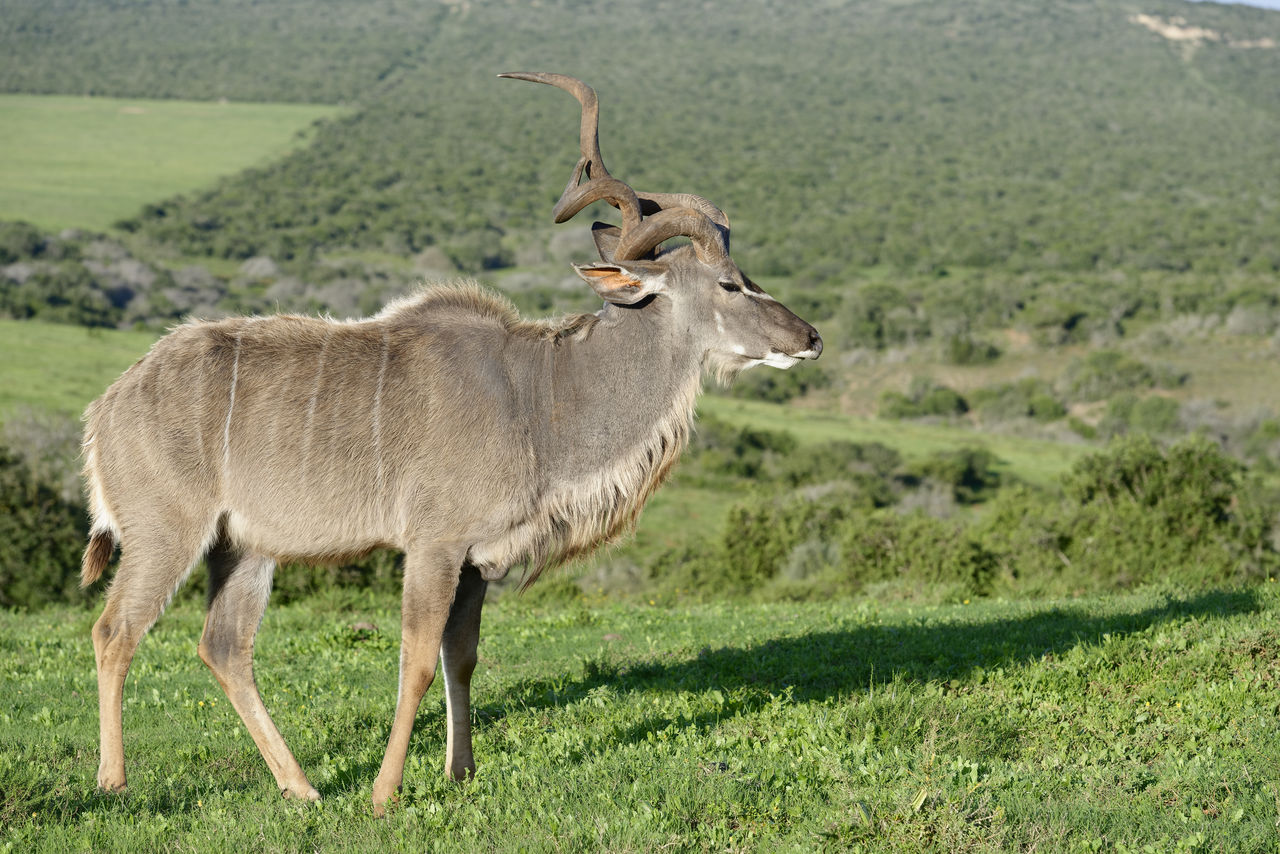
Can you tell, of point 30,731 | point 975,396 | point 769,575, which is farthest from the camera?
point 975,396

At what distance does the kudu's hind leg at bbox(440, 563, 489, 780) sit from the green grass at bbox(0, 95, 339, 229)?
109m

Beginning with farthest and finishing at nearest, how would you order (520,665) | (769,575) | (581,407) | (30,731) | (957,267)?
(957,267) → (769,575) → (520,665) → (30,731) → (581,407)

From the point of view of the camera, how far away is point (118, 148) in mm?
140750

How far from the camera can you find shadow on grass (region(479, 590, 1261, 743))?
799 centimetres

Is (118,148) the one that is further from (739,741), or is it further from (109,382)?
(739,741)

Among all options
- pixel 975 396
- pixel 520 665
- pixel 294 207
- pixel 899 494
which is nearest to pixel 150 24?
pixel 294 207

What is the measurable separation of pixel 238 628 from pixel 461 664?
1.32 meters

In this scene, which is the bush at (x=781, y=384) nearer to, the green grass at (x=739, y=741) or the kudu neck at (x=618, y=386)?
the green grass at (x=739, y=741)

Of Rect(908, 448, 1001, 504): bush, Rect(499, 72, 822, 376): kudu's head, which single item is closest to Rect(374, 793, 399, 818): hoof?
Rect(499, 72, 822, 376): kudu's head

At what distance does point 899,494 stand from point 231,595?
44285 mm

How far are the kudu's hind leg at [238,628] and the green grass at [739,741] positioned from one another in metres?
0.35

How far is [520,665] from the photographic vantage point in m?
9.71

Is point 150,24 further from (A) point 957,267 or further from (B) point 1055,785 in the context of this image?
(B) point 1055,785

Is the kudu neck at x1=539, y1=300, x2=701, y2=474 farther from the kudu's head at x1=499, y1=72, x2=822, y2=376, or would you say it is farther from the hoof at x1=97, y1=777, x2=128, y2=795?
the hoof at x1=97, y1=777, x2=128, y2=795
